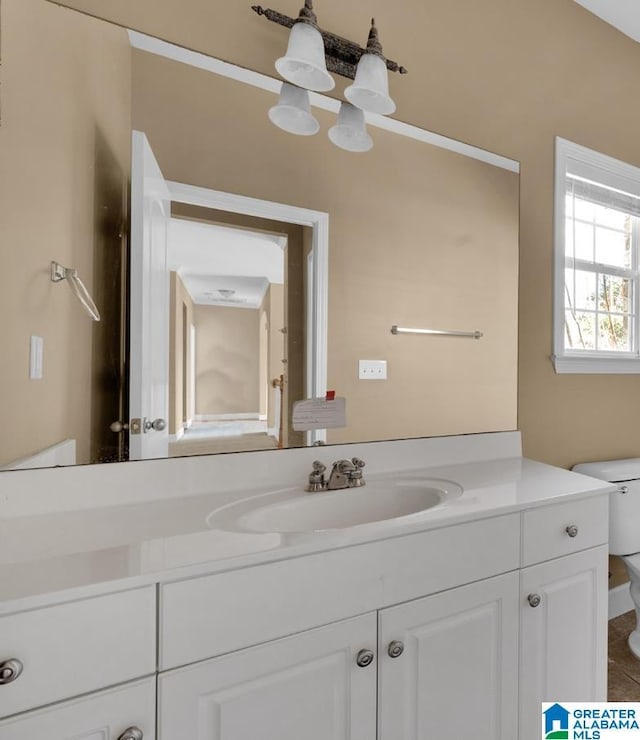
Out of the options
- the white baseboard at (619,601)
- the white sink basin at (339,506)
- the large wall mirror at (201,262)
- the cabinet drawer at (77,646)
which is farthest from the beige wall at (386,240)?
the white baseboard at (619,601)

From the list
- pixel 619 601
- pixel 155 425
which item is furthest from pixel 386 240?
pixel 619 601

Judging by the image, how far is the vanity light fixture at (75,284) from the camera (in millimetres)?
1039

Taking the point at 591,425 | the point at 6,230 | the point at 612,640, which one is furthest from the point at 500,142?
the point at 612,640

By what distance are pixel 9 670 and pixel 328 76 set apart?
1.44 metres

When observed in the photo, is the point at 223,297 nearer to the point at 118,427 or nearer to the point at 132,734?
the point at 118,427

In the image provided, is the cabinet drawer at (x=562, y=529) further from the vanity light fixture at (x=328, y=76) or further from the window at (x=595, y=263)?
the vanity light fixture at (x=328, y=76)

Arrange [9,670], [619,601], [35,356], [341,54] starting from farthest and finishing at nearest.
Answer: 1. [619,601]
2. [341,54]
3. [35,356]
4. [9,670]

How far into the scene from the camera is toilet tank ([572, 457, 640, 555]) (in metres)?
1.77

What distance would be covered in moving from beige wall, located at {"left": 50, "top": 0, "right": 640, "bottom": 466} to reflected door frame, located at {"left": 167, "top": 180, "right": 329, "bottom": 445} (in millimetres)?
408

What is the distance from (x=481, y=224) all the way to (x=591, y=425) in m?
1.08

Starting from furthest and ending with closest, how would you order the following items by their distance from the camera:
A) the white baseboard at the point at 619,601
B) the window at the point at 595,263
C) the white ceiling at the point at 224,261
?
the white baseboard at the point at 619,601
the window at the point at 595,263
the white ceiling at the point at 224,261

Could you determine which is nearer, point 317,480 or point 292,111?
point 317,480

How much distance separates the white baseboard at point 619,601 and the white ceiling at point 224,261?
2122 mm

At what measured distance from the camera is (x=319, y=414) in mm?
1376
